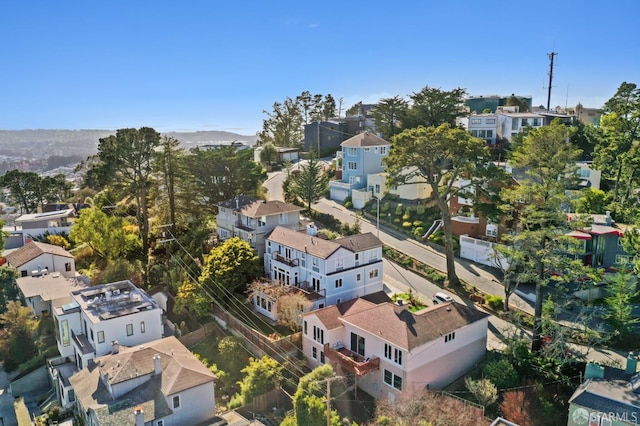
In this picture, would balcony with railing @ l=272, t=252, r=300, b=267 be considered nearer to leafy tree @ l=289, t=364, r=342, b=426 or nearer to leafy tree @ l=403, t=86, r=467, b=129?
leafy tree @ l=289, t=364, r=342, b=426

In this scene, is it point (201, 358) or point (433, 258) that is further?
point (433, 258)

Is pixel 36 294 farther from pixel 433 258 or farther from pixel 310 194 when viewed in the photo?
pixel 433 258

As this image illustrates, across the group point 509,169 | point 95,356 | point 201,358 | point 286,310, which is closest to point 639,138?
point 509,169

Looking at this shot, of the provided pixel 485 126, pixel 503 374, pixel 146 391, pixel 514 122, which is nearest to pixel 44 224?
pixel 146 391

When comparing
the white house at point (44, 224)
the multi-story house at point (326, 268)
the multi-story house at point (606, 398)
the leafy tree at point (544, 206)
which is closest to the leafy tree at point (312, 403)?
the multi-story house at point (326, 268)

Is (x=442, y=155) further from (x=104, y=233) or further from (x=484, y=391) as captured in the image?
(x=104, y=233)

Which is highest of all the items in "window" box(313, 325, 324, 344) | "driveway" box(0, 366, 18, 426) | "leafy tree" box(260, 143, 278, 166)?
"leafy tree" box(260, 143, 278, 166)

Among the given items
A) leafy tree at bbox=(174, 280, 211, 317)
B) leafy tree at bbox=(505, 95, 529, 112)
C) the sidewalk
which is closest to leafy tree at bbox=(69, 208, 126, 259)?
leafy tree at bbox=(174, 280, 211, 317)

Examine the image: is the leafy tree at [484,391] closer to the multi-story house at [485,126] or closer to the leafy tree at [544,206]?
the leafy tree at [544,206]
